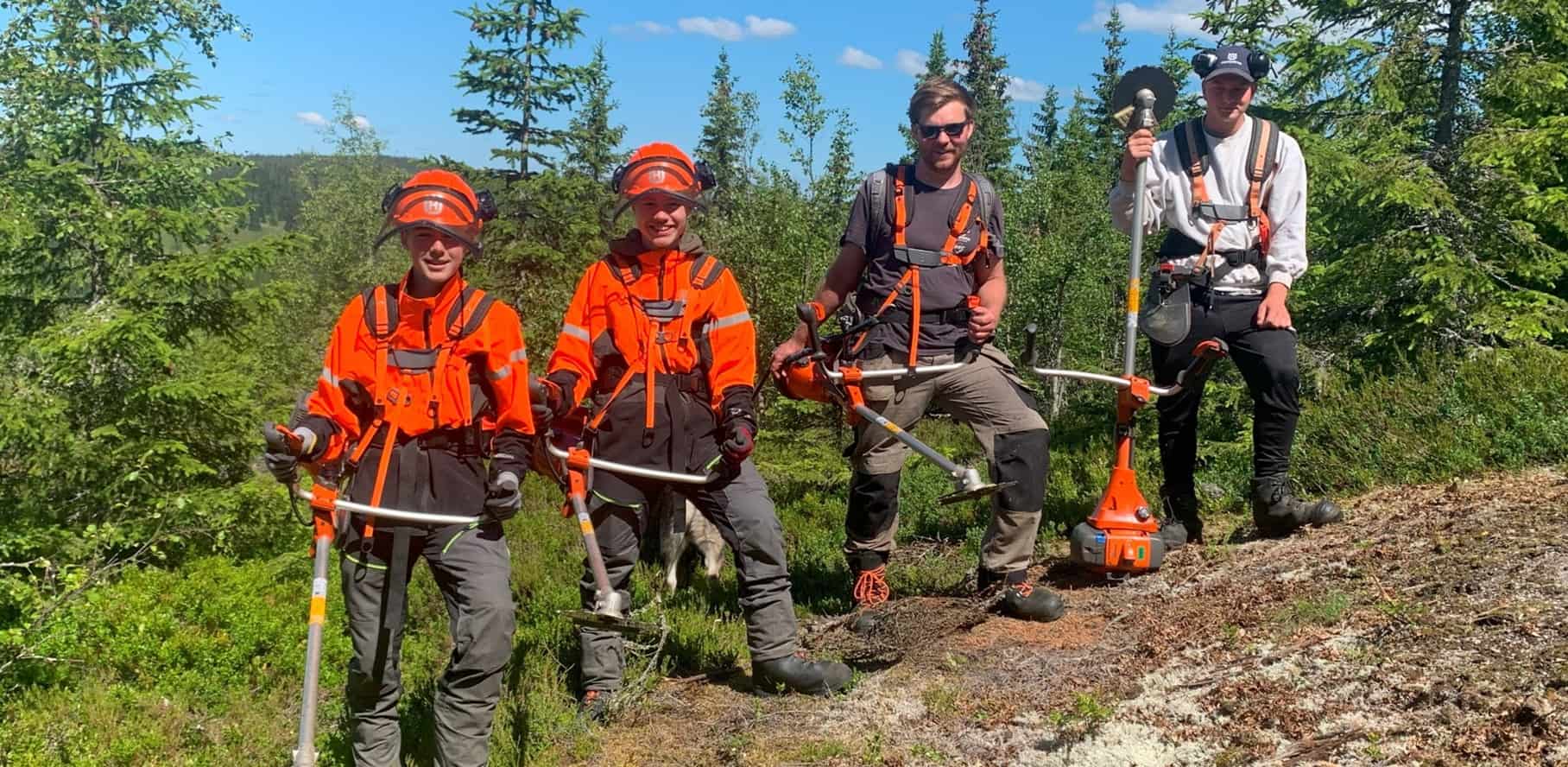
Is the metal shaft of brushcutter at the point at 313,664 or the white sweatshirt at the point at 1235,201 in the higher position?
the white sweatshirt at the point at 1235,201

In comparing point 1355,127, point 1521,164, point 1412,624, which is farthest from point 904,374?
point 1355,127

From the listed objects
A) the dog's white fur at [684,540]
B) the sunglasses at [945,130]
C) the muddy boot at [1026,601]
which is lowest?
the dog's white fur at [684,540]

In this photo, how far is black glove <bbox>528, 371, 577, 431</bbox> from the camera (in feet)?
14.0

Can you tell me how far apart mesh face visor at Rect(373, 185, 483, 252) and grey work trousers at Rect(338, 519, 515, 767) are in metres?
1.18

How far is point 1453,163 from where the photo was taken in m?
9.73

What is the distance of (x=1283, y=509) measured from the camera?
5.98m

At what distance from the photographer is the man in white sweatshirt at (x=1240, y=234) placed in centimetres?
566

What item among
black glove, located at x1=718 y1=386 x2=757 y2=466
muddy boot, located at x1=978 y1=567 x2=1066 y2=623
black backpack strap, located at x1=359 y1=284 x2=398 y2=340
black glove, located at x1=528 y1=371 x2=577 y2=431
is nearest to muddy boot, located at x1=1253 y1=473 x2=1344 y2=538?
muddy boot, located at x1=978 y1=567 x2=1066 y2=623

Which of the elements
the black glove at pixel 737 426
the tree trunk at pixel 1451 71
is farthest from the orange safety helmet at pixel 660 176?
the tree trunk at pixel 1451 71

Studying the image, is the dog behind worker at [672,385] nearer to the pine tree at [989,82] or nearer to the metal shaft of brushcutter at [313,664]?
the metal shaft of brushcutter at [313,664]

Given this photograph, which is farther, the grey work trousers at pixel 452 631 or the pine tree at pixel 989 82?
the pine tree at pixel 989 82

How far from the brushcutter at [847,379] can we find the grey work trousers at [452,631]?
6.65 feet

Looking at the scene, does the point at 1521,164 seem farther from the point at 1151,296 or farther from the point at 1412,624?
the point at 1412,624

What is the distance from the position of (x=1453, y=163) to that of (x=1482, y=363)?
2.67 metres
